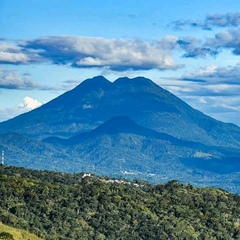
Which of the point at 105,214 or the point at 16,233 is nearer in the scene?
the point at 16,233

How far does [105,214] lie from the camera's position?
168m

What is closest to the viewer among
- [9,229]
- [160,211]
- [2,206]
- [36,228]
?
[9,229]

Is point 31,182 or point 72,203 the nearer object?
point 72,203

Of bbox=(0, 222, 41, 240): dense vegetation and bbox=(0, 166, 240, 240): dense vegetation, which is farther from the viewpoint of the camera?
bbox=(0, 166, 240, 240): dense vegetation

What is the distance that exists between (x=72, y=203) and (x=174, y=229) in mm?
23909

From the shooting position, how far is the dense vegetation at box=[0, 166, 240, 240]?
5989 inches

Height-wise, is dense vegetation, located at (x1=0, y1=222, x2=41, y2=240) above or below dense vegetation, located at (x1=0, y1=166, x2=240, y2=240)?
above

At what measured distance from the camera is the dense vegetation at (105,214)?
152125 millimetres

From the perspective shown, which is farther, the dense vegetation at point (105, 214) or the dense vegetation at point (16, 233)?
the dense vegetation at point (105, 214)

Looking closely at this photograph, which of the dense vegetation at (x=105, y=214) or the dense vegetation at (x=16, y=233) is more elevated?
the dense vegetation at (x=16, y=233)

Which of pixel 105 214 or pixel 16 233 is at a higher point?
pixel 16 233

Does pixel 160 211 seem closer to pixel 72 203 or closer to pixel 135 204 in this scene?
pixel 135 204

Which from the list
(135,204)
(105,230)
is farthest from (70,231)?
(135,204)

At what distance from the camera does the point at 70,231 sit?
151 metres
